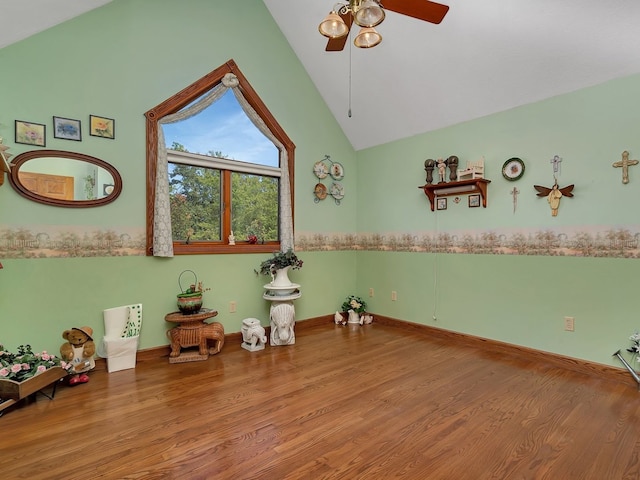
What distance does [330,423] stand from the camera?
2.09 meters

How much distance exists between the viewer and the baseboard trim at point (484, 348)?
9.26 feet

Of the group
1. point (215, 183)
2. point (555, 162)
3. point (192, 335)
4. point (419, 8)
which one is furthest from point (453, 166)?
point (192, 335)

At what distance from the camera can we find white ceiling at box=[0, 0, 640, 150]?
8.50ft

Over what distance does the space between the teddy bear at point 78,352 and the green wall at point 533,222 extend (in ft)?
11.2

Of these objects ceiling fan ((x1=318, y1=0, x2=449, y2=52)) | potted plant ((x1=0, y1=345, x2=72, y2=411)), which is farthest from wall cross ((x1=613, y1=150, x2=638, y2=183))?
potted plant ((x1=0, y1=345, x2=72, y2=411))

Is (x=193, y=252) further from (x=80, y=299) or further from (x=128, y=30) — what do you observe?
(x=128, y=30)

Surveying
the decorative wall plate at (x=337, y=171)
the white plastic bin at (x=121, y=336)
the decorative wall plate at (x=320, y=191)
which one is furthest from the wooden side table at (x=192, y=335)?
the decorative wall plate at (x=337, y=171)

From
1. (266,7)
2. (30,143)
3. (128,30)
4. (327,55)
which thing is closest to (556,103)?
(327,55)

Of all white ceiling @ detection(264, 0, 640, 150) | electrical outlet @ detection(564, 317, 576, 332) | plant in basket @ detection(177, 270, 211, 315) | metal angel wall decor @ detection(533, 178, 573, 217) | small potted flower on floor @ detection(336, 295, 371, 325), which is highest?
white ceiling @ detection(264, 0, 640, 150)

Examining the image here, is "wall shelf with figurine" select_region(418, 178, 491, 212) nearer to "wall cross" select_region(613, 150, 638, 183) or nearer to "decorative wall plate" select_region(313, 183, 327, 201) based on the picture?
"wall cross" select_region(613, 150, 638, 183)

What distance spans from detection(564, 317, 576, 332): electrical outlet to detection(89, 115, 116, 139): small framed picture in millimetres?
4527

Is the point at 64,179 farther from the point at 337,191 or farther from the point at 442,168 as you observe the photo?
the point at 442,168

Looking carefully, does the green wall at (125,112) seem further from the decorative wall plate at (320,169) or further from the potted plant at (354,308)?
the potted plant at (354,308)

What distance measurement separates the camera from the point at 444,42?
326 cm
